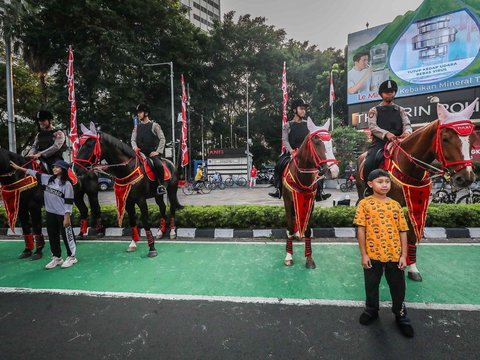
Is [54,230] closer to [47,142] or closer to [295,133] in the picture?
[47,142]

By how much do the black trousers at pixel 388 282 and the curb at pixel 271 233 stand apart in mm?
3485

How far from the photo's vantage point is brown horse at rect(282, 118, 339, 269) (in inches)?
156

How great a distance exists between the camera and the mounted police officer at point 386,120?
177 inches

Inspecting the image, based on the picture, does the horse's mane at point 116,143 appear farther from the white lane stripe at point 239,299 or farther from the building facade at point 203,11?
the building facade at point 203,11

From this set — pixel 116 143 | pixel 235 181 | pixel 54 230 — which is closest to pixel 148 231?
pixel 54 230

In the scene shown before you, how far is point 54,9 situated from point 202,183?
1573 centimetres

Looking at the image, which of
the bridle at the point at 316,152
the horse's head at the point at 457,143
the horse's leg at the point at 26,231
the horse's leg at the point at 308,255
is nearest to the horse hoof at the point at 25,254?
the horse's leg at the point at 26,231

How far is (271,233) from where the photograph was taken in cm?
656

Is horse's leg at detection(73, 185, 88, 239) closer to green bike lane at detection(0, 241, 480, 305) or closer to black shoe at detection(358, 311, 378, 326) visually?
green bike lane at detection(0, 241, 480, 305)

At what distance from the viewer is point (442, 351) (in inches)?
98.3

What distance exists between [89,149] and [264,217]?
13.4ft

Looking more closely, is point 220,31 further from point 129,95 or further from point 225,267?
point 225,267

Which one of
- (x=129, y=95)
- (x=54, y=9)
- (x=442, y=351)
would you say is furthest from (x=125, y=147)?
(x=54, y=9)

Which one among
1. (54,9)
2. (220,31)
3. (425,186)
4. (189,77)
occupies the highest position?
(220,31)
